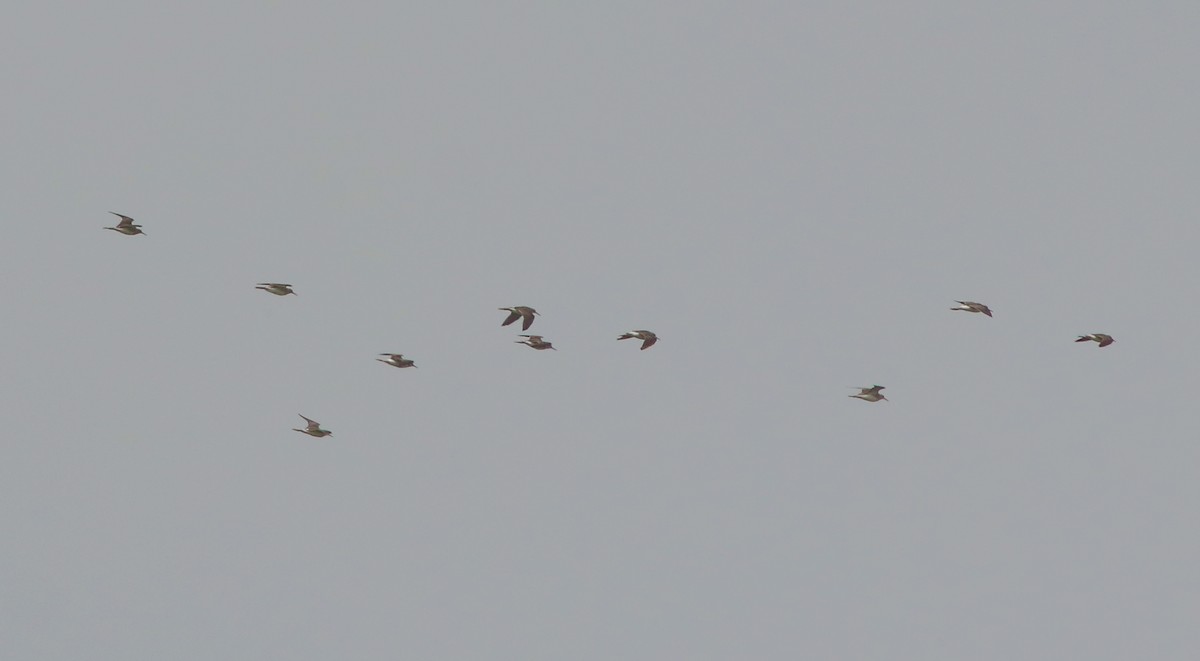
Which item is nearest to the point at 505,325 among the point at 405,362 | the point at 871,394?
the point at 405,362

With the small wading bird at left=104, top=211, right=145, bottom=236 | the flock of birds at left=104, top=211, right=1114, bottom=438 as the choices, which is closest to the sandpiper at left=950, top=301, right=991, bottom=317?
the flock of birds at left=104, top=211, right=1114, bottom=438

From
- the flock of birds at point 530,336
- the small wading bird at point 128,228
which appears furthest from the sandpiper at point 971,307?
the small wading bird at point 128,228

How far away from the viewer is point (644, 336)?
11006cm

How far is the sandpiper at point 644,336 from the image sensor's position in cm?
10925

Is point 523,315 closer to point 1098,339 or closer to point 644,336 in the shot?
point 644,336

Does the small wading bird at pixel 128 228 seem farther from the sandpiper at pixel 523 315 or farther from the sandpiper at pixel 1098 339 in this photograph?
the sandpiper at pixel 1098 339

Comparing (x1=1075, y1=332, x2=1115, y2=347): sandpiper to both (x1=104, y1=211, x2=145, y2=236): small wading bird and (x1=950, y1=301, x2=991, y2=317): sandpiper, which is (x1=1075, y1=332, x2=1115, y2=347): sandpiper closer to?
(x1=950, y1=301, x2=991, y2=317): sandpiper

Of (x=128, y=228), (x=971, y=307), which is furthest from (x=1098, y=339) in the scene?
(x=128, y=228)

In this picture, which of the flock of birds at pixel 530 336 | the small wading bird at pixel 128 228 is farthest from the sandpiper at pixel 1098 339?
the small wading bird at pixel 128 228

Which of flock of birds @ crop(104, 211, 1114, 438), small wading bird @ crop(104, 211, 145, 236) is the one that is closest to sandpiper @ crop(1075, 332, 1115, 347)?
flock of birds @ crop(104, 211, 1114, 438)

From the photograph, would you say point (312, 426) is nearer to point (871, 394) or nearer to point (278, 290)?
point (278, 290)

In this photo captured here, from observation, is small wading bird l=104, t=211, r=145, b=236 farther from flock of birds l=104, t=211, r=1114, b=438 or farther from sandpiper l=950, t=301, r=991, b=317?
sandpiper l=950, t=301, r=991, b=317

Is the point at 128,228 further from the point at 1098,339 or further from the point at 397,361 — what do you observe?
the point at 1098,339

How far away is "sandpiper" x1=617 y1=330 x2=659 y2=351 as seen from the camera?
109 metres
